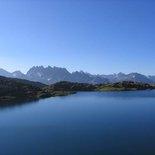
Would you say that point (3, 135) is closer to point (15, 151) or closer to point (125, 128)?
point (15, 151)

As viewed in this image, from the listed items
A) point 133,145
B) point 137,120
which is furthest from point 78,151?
point 137,120

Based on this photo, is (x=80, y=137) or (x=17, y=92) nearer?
(x=80, y=137)

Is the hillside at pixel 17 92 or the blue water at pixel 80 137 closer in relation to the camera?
the blue water at pixel 80 137

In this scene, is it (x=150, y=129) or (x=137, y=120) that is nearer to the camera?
(x=150, y=129)

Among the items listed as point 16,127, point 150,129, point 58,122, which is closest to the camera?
point 150,129

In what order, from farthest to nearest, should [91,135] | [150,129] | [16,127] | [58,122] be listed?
[58,122], [16,127], [150,129], [91,135]

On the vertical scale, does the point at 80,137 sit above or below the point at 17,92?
below

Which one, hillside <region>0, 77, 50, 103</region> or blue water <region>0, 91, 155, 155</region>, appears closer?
blue water <region>0, 91, 155, 155</region>

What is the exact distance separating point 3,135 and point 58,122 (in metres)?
20.2

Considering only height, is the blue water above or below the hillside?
below

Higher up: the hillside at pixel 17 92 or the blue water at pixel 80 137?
the hillside at pixel 17 92

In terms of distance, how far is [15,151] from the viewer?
168 feet

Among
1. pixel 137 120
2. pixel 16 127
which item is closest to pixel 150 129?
pixel 137 120

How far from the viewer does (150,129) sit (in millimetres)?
66812
